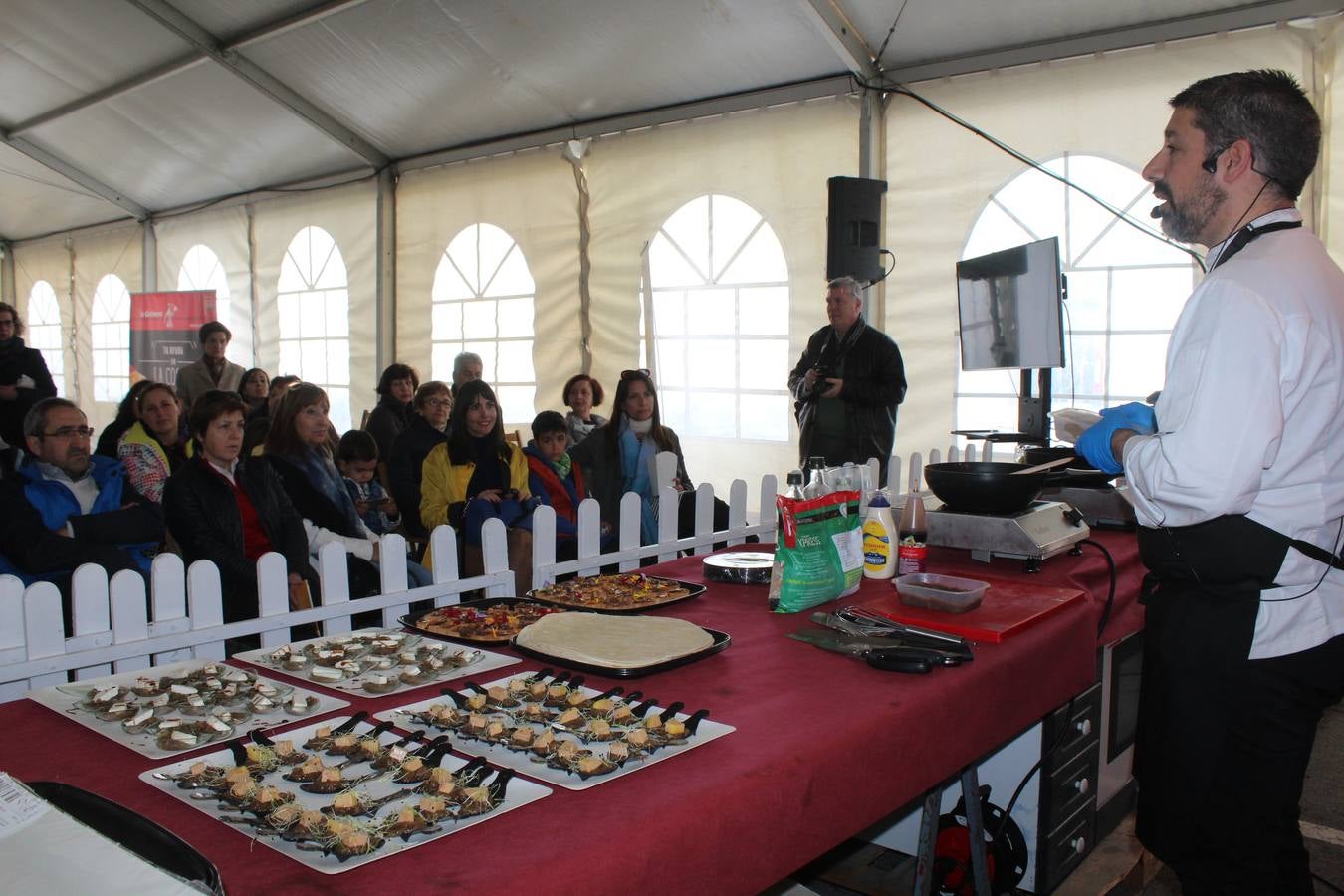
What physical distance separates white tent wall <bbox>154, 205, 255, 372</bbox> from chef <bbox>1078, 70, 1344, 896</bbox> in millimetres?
9968

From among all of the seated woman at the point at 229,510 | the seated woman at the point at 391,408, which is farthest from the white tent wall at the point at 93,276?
the seated woman at the point at 229,510

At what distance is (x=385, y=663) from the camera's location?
1.47 m

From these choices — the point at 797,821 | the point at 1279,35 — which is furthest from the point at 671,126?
the point at 797,821

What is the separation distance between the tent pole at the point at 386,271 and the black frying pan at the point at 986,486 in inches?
272

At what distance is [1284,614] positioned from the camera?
1.62 m

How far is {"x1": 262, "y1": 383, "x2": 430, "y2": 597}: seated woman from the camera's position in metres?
3.86

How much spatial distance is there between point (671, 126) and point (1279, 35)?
3.52 metres

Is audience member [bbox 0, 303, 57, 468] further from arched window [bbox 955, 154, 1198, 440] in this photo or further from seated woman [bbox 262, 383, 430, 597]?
arched window [bbox 955, 154, 1198, 440]

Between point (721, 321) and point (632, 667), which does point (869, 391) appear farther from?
point (632, 667)

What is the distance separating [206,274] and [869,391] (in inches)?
343

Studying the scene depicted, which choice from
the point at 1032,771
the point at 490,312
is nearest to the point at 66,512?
the point at 1032,771

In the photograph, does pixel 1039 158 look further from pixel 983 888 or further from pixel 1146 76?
pixel 983 888

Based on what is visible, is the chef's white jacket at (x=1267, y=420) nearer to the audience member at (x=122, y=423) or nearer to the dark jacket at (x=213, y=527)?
the dark jacket at (x=213, y=527)

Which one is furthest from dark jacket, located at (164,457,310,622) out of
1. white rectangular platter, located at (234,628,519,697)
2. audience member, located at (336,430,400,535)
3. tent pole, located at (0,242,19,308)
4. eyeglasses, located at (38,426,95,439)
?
tent pole, located at (0,242,19,308)
